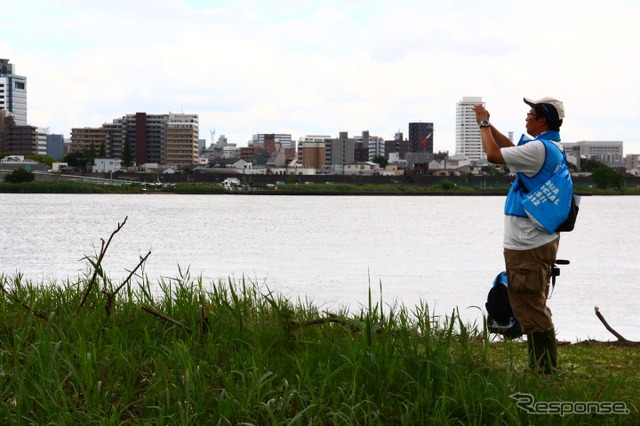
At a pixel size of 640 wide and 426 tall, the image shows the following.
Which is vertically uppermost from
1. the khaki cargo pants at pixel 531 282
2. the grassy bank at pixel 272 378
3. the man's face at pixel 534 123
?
the man's face at pixel 534 123

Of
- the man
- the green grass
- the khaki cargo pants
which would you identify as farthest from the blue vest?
the green grass

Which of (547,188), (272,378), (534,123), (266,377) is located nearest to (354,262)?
(534,123)

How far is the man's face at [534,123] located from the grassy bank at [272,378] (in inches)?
58.0

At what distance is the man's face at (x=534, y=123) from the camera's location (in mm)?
5613

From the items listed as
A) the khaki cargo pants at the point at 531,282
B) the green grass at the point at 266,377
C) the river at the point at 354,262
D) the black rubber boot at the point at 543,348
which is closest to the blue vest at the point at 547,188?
the khaki cargo pants at the point at 531,282

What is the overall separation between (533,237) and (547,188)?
328 mm

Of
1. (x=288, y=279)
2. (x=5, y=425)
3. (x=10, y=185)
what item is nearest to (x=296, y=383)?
(x=5, y=425)

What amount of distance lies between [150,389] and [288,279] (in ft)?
52.8

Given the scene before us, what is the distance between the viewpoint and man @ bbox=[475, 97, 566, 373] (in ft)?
17.8

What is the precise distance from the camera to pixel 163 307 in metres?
6.81

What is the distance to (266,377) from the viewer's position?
4.71 metres

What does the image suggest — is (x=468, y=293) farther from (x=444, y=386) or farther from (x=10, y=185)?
(x=10, y=185)

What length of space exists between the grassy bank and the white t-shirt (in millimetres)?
754

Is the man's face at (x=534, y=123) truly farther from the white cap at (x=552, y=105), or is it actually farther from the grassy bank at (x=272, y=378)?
the grassy bank at (x=272, y=378)
